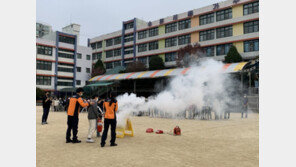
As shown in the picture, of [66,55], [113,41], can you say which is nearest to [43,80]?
[66,55]

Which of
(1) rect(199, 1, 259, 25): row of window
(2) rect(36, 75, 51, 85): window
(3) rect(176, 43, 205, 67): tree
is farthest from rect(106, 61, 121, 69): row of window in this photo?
(1) rect(199, 1, 259, 25): row of window

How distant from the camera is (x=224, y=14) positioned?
42.8 metres

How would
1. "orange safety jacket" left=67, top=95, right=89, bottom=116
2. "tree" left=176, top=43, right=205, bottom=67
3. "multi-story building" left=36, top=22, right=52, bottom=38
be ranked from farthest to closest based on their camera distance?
"multi-story building" left=36, top=22, right=52, bottom=38 < "tree" left=176, top=43, right=205, bottom=67 < "orange safety jacket" left=67, top=95, right=89, bottom=116

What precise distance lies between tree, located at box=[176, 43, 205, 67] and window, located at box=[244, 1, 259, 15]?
10.3m

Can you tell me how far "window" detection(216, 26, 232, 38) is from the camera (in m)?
42.2

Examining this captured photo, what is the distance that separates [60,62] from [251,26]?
148ft

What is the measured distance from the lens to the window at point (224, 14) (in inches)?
1654

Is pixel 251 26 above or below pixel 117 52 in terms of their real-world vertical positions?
above

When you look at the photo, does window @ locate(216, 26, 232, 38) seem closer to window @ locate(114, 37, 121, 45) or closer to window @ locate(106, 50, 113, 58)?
window @ locate(114, 37, 121, 45)

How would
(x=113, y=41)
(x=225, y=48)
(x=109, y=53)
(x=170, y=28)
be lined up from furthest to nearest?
1. (x=109, y=53)
2. (x=113, y=41)
3. (x=170, y=28)
4. (x=225, y=48)

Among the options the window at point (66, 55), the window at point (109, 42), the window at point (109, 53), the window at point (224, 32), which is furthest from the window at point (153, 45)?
the window at point (66, 55)

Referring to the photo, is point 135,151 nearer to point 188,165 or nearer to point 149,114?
point 188,165

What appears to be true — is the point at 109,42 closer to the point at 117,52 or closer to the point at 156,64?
the point at 117,52

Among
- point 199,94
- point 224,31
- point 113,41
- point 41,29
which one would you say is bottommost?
point 199,94
